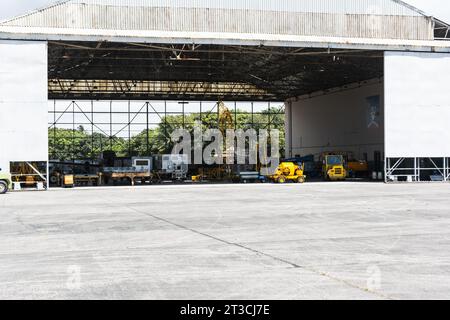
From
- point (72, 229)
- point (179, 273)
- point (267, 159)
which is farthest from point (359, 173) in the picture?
point (179, 273)

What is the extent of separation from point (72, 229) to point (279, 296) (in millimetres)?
10017

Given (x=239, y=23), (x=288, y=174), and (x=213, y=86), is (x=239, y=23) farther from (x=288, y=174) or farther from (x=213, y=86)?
(x=213, y=86)

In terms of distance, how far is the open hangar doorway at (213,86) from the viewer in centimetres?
4622

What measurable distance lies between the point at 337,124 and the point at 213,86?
14.2 meters

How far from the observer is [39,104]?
38.9 metres

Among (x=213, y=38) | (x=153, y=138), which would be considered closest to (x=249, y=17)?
(x=213, y=38)

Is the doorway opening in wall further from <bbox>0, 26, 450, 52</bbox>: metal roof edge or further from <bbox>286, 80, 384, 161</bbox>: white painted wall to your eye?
<bbox>0, 26, 450, 52</bbox>: metal roof edge

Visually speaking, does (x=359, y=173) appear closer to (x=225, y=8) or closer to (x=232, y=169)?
(x=232, y=169)

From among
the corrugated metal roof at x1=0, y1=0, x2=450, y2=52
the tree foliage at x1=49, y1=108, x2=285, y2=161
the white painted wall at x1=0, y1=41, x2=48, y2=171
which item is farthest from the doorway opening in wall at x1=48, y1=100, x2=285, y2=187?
the corrugated metal roof at x1=0, y1=0, x2=450, y2=52

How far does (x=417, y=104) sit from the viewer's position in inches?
1793

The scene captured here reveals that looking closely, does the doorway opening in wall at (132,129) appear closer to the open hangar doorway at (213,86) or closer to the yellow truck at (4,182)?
the open hangar doorway at (213,86)

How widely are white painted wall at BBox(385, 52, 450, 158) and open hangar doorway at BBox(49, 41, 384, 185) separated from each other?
256 centimetres

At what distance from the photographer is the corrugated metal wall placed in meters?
39.3
